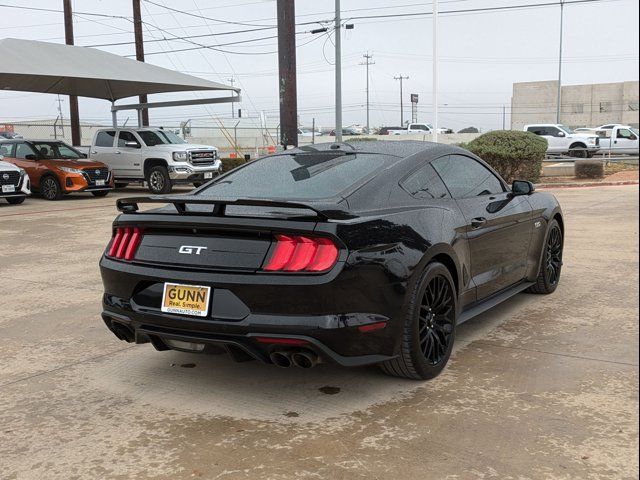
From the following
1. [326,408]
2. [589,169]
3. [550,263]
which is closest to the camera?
[326,408]

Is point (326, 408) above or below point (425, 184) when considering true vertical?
below

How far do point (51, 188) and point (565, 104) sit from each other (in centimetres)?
7675

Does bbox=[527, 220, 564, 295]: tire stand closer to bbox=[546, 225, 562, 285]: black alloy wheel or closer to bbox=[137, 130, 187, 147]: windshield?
bbox=[546, 225, 562, 285]: black alloy wheel

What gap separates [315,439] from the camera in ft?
10.8

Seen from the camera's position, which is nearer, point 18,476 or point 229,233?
point 18,476

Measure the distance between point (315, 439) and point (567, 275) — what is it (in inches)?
181

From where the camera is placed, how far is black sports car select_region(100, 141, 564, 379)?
343 cm

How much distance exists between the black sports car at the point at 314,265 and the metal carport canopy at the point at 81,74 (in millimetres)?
16057

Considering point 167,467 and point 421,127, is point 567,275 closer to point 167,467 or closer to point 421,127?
point 167,467

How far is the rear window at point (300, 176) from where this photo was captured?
13.8 feet

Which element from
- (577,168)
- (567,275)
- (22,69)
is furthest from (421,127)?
(567,275)

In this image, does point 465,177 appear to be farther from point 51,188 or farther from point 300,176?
point 51,188

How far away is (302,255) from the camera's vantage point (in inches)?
136

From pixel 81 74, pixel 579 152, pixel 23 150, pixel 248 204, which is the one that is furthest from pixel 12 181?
pixel 579 152
